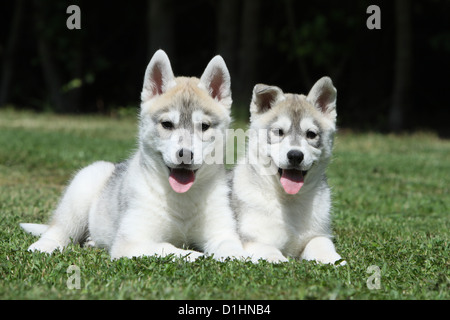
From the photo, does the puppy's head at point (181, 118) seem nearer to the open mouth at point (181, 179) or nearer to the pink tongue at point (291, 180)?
the open mouth at point (181, 179)

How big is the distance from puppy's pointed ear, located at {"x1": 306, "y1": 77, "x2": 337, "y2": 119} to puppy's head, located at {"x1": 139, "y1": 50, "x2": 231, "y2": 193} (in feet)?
2.51

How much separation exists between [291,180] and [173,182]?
39.2 inches

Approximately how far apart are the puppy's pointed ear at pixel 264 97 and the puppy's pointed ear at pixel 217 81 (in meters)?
0.34

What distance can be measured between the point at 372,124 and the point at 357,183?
9402 millimetres

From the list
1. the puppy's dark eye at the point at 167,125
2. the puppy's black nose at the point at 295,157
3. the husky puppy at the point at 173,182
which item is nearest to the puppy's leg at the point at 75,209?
the husky puppy at the point at 173,182

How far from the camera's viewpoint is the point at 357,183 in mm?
9852

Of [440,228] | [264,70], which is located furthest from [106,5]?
[440,228]

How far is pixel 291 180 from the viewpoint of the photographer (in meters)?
5.46

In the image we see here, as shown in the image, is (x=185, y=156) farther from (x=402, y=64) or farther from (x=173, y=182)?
(x=402, y=64)

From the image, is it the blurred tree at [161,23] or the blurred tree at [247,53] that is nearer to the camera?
the blurred tree at [247,53]

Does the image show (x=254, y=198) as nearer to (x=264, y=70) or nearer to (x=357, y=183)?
(x=357, y=183)

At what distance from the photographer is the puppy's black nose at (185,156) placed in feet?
16.0
